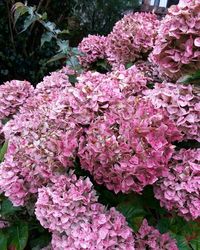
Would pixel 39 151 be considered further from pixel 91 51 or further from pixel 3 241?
pixel 91 51

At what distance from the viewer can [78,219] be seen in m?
1.23

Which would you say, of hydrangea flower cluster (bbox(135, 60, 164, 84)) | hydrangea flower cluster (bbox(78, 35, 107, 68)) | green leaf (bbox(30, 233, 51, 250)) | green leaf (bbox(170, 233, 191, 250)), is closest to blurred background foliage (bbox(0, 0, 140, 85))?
hydrangea flower cluster (bbox(78, 35, 107, 68))

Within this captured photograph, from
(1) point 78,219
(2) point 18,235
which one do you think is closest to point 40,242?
(2) point 18,235

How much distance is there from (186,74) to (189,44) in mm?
103

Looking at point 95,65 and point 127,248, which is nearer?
point 127,248

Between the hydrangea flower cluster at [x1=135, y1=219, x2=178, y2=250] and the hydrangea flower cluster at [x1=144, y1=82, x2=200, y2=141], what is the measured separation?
26cm

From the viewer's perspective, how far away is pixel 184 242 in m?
1.38

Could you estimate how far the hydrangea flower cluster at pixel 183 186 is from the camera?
4.21 ft

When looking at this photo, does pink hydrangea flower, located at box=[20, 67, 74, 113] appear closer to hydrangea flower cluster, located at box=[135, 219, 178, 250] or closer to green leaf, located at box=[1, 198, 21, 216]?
green leaf, located at box=[1, 198, 21, 216]

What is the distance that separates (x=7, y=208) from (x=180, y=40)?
651mm

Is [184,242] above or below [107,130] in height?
below

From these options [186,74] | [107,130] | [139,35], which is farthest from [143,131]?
[139,35]

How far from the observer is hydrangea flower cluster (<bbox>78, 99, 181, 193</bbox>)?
121 centimetres

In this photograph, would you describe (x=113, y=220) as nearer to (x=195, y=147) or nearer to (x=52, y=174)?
(x=52, y=174)
